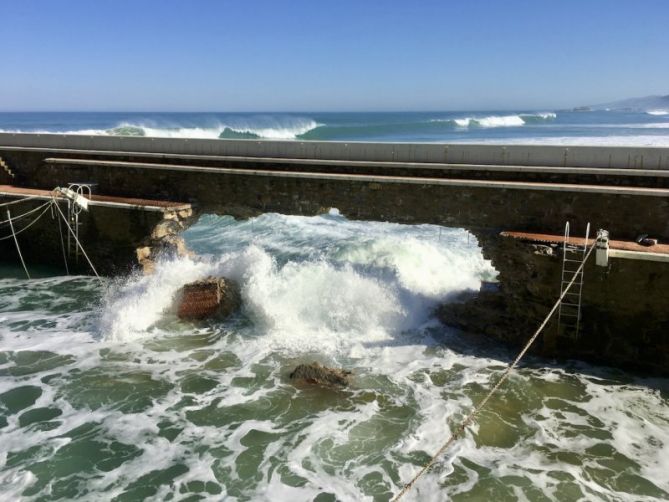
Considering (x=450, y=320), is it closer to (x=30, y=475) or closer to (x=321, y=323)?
(x=321, y=323)

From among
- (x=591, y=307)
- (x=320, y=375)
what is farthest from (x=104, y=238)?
(x=591, y=307)

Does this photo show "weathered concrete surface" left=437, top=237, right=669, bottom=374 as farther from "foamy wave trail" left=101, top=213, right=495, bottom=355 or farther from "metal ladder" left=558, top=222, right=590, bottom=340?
"foamy wave trail" left=101, top=213, right=495, bottom=355

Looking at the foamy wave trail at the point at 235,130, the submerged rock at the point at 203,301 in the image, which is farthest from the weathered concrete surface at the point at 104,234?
the foamy wave trail at the point at 235,130

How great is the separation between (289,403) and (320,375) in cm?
66

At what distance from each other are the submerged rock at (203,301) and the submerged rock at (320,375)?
8.92 ft

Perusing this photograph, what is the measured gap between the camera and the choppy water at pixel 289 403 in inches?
226

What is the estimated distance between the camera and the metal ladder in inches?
312

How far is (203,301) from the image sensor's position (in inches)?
387

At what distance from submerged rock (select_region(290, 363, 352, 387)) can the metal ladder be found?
3500 millimetres

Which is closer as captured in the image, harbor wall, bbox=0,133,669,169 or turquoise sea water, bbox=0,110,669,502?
turquoise sea water, bbox=0,110,669,502

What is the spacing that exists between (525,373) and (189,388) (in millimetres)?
5024

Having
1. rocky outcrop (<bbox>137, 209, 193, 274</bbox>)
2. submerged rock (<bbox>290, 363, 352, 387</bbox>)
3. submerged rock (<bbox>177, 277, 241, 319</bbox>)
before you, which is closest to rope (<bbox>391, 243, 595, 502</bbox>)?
submerged rock (<bbox>290, 363, 352, 387</bbox>)

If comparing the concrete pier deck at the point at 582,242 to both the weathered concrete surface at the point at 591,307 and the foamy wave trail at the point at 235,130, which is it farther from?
the foamy wave trail at the point at 235,130

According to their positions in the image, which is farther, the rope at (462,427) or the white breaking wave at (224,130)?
the white breaking wave at (224,130)
